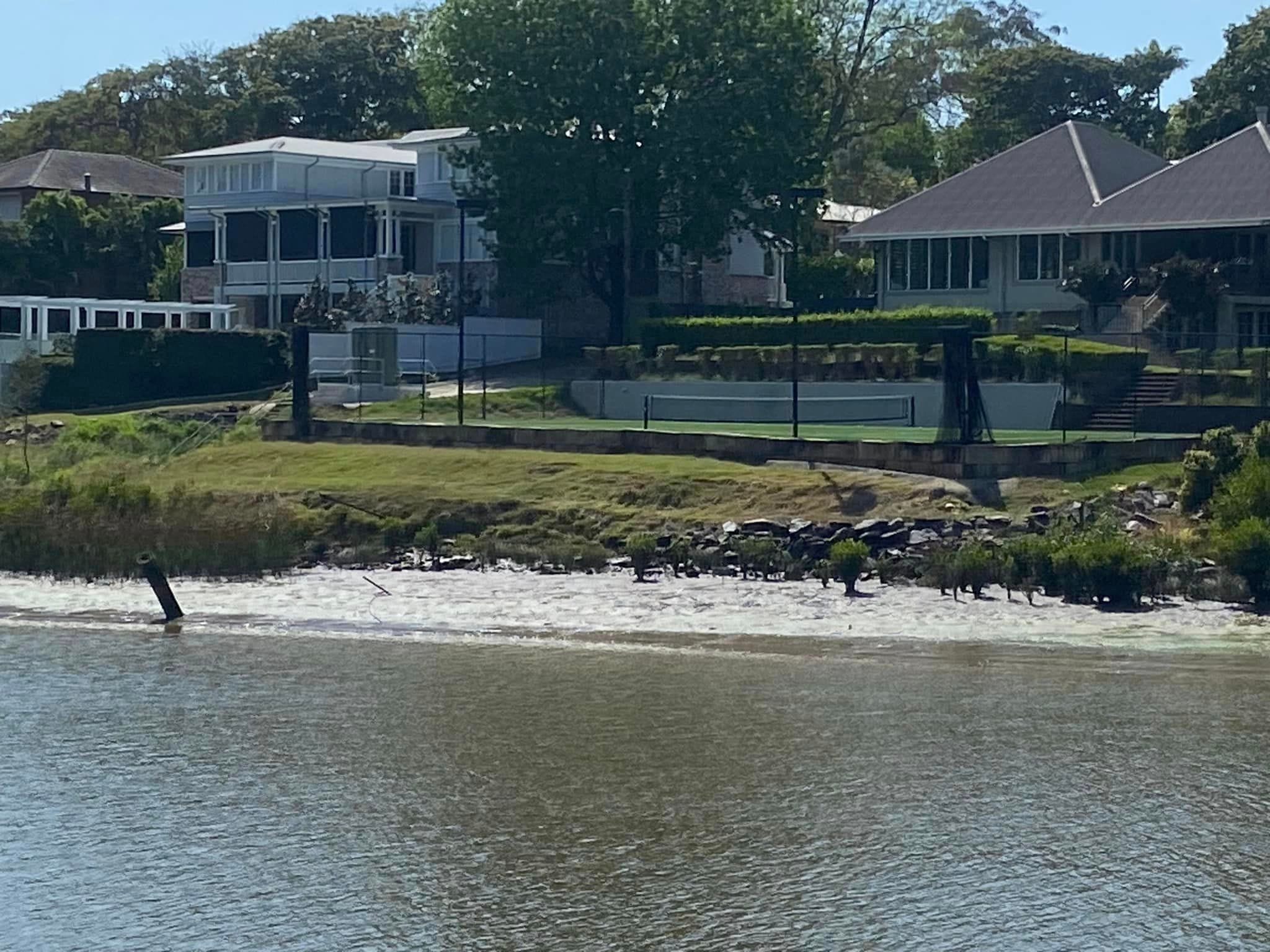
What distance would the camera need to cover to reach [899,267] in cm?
5759

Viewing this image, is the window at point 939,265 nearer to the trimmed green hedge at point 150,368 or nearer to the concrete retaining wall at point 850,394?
the concrete retaining wall at point 850,394

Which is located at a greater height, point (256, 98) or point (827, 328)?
point (256, 98)

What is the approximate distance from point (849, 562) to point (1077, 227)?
26505 millimetres

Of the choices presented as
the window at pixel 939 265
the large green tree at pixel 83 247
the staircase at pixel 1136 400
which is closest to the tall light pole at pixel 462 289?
the window at pixel 939 265

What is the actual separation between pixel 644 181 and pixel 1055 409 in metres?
18.1

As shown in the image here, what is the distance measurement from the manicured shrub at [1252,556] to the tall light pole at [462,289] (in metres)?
18.0

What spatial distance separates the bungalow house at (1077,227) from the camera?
50812 millimetres

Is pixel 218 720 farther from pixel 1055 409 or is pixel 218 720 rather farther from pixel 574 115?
pixel 574 115

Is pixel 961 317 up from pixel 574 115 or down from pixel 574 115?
down

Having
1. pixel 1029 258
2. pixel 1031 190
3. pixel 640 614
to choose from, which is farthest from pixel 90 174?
pixel 640 614

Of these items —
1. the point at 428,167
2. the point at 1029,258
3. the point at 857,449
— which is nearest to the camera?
the point at 857,449

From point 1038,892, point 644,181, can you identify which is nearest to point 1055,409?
point 644,181

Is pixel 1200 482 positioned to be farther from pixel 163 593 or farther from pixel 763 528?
pixel 163 593

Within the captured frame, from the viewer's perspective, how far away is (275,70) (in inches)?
3652
